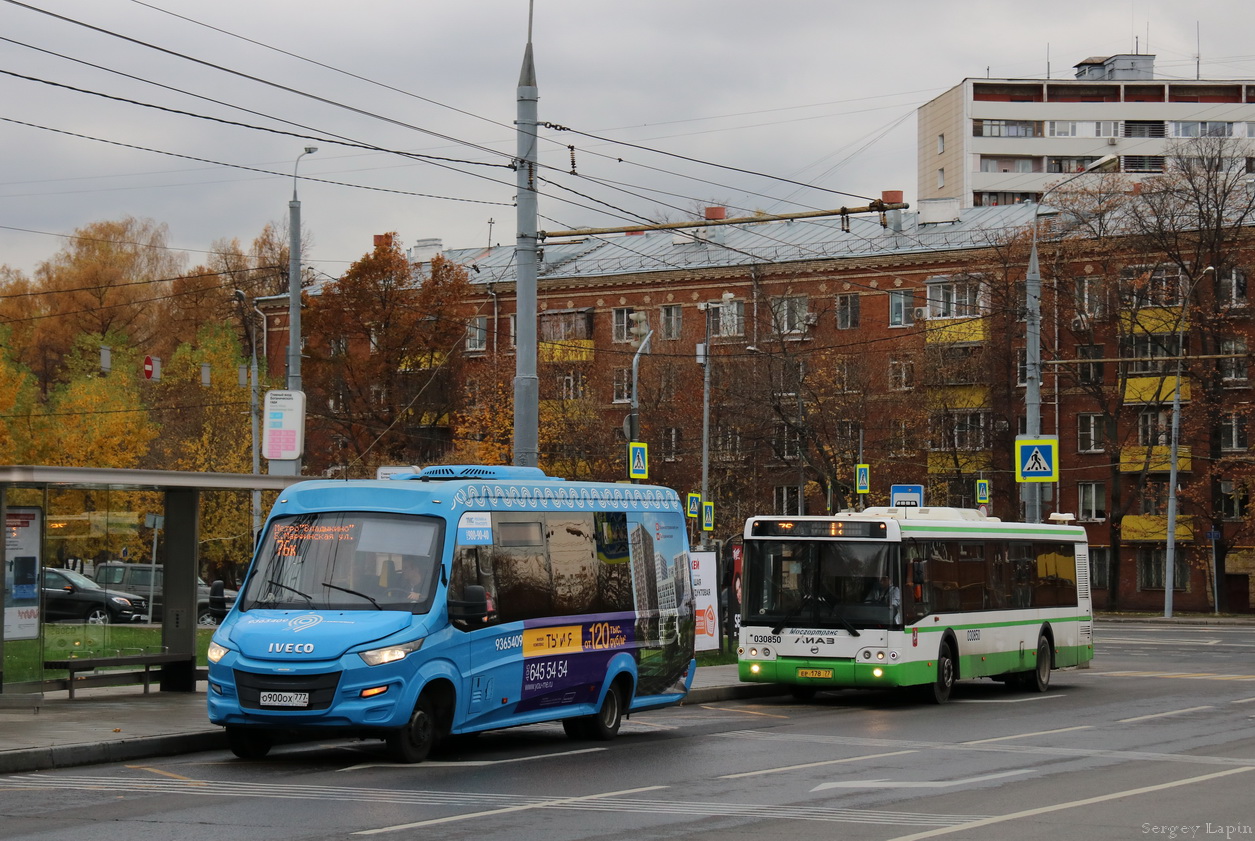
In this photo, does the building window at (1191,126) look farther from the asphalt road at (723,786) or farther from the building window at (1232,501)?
the asphalt road at (723,786)

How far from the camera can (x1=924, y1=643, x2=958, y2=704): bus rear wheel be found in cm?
2256

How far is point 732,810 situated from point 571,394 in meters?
54.6

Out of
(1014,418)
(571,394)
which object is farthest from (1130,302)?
(571,394)

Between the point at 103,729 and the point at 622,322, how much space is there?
192 feet

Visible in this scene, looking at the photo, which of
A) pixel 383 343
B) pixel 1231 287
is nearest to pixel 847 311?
pixel 1231 287

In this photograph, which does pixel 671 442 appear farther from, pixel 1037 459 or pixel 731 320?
pixel 1037 459

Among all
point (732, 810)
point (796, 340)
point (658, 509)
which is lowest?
point (732, 810)

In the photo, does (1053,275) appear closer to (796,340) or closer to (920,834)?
→ (796,340)

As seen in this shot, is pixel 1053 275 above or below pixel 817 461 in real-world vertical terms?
above

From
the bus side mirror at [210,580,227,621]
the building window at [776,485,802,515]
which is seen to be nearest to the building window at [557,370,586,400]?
the building window at [776,485,802,515]

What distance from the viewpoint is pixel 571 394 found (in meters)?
65.9

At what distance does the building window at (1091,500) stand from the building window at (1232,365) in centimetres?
683

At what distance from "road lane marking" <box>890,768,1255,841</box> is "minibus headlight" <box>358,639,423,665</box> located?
17.1ft

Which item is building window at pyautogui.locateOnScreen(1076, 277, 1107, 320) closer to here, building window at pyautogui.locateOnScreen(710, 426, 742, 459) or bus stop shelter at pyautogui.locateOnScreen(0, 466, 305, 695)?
building window at pyautogui.locateOnScreen(710, 426, 742, 459)
